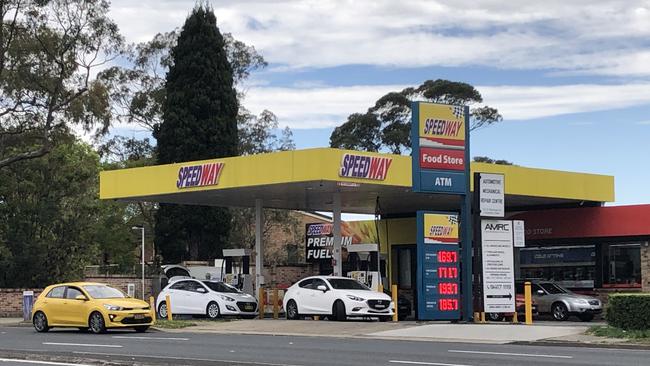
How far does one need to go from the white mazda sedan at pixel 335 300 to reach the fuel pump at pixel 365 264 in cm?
383

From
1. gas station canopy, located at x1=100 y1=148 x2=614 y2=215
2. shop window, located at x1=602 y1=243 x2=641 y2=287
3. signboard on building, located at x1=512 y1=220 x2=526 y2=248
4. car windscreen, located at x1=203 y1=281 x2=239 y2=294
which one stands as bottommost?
car windscreen, located at x1=203 y1=281 x2=239 y2=294

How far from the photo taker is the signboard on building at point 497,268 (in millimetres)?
28625

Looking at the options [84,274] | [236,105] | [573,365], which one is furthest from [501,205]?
[236,105]

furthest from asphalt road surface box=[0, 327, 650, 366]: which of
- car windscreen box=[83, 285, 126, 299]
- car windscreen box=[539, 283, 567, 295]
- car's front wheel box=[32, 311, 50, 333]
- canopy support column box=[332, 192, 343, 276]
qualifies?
car windscreen box=[539, 283, 567, 295]

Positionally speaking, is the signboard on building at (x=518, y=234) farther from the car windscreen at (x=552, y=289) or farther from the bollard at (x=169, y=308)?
the bollard at (x=169, y=308)

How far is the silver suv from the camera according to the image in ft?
113

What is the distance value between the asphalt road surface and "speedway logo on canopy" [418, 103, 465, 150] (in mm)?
7127

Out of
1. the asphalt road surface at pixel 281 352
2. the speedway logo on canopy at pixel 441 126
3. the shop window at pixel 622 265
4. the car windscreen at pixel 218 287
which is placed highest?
the speedway logo on canopy at pixel 441 126

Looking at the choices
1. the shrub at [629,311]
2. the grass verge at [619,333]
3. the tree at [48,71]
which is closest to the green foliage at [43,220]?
the tree at [48,71]

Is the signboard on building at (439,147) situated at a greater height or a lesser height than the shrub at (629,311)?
greater

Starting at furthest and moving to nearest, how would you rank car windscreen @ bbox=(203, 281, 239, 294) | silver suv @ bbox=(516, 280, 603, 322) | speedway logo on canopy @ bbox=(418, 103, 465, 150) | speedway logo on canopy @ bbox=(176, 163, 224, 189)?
silver suv @ bbox=(516, 280, 603, 322) < speedway logo on canopy @ bbox=(176, 163, 224, 189) < car windscreen @ bbox=(203, 281, 239, 294) < speedway logo on canopy @ bbox=(418, 103, 465, 150)

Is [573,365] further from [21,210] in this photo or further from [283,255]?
[283,255]

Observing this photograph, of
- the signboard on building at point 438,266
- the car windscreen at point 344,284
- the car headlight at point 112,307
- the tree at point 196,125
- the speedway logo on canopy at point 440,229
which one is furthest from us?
the tree at point 196,125

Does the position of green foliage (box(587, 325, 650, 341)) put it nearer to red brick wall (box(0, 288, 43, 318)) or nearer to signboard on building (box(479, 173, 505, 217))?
signboard on building (box(479, 173, 505, 217))
